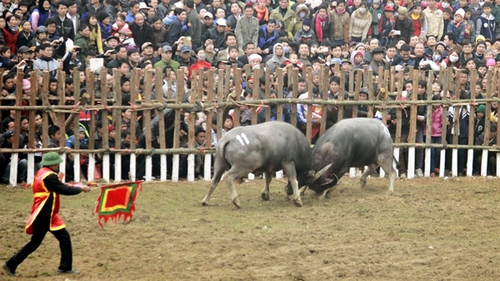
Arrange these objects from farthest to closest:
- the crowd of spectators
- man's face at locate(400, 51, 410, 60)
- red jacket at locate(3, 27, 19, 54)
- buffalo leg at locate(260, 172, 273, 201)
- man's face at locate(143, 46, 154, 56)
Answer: man's face at locate(400, 51, 410, 60), man's face at locate(143, 46, 154, 56), red jacket at locate(3, 27, 19, 54), the crowd of spectators, buffalo leg at locate(260, 172, 273, 201)

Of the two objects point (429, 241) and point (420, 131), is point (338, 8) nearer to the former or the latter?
point (420, 131)

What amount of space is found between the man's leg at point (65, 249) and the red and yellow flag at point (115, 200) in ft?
2.93

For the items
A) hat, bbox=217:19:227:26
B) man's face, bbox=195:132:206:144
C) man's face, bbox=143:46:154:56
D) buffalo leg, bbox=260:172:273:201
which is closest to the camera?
buffalo leg, bbox=260:172:273:201

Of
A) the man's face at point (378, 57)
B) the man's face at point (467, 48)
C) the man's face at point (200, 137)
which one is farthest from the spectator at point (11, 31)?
the man's face at point (467, 48)

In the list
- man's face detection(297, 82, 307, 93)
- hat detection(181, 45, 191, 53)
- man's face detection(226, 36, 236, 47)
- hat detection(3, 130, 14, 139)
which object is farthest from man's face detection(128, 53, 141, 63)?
man's face detection(297, 82, 307, 93)

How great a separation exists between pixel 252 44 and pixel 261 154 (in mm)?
7074

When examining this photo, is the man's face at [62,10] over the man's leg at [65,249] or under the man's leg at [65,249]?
over

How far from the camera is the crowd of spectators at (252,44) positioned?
746 inches

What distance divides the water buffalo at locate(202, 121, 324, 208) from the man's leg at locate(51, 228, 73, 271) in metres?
4.36

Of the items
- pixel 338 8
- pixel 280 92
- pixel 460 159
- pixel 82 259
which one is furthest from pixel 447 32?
pixel 82 259

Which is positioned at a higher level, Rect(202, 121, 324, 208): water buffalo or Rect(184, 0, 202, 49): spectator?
Rect(184, 0, 202, 49): spectator

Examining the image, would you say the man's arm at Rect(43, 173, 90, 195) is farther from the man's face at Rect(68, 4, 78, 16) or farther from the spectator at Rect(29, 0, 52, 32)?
the man's face at Rect(68, 4, 78, 16)

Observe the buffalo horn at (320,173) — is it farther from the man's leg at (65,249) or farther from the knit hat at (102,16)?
the knit hat at (102,16)

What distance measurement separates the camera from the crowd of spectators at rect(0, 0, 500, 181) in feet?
62.2
